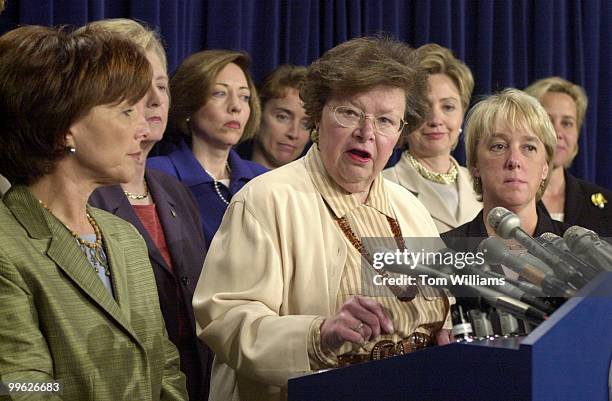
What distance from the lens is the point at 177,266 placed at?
293 centimetres

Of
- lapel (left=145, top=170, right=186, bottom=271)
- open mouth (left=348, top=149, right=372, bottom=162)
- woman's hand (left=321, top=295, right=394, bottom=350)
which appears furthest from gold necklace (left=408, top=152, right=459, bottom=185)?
woman's hand (left=321, top=295, right=394, bottom=350)

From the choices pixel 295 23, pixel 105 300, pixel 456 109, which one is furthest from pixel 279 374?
pixel 295 23

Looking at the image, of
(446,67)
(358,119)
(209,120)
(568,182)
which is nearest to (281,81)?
(209,120)

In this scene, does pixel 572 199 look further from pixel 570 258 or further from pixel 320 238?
pixel 570 258

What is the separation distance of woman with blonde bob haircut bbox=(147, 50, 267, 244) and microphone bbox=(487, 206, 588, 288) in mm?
1956

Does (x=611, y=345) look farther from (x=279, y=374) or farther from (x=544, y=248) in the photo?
(x=279, y=374)

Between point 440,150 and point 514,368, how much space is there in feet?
8.49

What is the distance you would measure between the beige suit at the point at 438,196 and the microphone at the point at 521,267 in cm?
200

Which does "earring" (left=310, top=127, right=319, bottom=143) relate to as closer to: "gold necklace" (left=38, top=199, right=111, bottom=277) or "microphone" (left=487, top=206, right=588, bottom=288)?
"gold necklace" (left=38, top=199, right=111, bottom=277)

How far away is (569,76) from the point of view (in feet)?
16.8

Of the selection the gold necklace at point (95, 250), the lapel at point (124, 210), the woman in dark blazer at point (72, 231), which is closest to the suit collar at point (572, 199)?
the lapel at point (124, 210)

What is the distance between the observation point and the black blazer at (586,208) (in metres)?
3.85

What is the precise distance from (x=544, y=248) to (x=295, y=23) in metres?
2.87

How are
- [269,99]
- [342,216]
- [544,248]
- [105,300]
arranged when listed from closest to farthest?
[544,248]
[105,300]
[342,216]
[269,99]
